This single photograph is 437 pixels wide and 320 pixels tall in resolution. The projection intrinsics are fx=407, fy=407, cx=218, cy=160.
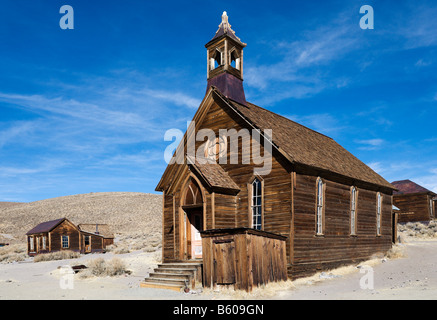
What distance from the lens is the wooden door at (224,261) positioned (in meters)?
12.2

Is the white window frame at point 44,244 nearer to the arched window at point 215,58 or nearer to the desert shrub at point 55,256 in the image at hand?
the desert shrub at point 55,256

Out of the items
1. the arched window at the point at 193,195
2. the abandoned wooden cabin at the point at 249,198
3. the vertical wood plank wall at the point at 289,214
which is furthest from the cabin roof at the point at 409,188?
the arched window at the point at 193,195

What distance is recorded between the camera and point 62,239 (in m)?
37.8

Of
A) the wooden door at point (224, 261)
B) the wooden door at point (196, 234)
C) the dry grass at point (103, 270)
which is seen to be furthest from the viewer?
the dry grass at point (103, 270)

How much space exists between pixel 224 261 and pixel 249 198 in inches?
161

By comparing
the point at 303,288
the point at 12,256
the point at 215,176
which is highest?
the point at 215,176

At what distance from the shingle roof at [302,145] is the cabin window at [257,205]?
1.92m

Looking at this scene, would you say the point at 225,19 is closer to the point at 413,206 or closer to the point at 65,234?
the point at 65,234

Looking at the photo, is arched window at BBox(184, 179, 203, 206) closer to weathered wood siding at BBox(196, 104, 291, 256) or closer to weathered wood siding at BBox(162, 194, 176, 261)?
weathered wood siding at BBox(196, 104, 291, 256)

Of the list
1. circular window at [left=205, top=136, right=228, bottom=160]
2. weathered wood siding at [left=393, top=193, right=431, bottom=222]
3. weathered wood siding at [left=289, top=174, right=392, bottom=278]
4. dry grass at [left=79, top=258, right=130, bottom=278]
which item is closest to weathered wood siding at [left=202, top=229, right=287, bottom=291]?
weathered wood siding at [left=289, top=174, right=392, bottom=278]

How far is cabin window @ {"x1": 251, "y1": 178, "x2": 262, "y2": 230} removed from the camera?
1591 centimetres

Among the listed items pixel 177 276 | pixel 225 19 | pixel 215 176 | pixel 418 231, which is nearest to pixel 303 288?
pixel 177 276
